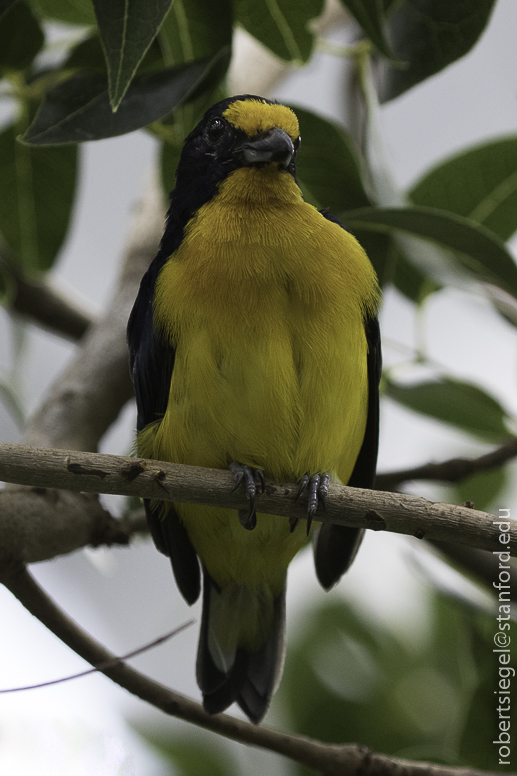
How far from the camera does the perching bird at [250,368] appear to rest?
235 centimetres

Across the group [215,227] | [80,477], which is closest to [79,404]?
[215,227]

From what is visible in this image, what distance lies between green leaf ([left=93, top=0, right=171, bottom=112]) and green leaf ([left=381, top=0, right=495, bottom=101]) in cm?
102

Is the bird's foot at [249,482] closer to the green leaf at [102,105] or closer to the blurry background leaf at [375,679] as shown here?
the green leaf at [102,105]

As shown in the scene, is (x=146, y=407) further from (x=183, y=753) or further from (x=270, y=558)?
(x=183, y=753)

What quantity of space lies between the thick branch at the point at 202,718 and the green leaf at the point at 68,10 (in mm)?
1896

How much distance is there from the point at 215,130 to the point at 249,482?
1.34m

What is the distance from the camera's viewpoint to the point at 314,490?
7.03ft

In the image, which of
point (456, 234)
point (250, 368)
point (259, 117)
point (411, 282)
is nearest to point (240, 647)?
point (250, 368)

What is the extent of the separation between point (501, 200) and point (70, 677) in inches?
90.8

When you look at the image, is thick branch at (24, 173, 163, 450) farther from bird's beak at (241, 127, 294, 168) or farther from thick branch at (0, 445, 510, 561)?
thick branch at (0, 445, 510, 561)

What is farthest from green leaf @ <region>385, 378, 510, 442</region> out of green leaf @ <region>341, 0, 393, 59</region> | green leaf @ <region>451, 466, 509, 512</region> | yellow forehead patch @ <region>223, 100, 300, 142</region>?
green leaf @ <region>341, 0, 393, 59</region>

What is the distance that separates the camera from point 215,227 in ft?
8.50

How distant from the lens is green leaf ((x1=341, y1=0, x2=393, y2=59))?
2234 mm

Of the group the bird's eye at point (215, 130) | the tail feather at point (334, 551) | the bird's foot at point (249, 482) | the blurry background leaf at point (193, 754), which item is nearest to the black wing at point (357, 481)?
the tail feather at point (334, 551)
